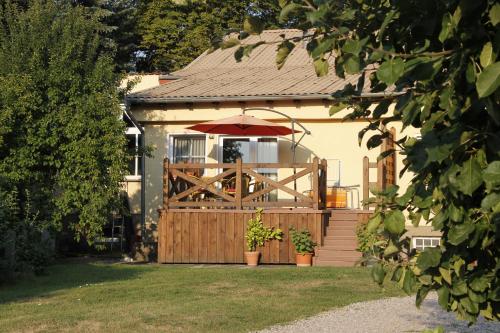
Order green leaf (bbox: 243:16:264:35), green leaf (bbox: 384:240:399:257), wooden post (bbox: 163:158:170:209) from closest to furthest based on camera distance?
green leaf (bbox: 243:16:264:35) < green leaf (bbox: 384:240:399:257) < wooden post (bbox: 163:158:170:209)

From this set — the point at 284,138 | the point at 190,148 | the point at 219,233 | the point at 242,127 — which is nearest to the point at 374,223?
the point at 219,233

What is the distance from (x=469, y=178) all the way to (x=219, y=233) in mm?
14308

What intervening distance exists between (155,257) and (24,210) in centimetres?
353

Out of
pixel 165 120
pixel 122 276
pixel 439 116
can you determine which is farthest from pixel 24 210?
pixel 439 116

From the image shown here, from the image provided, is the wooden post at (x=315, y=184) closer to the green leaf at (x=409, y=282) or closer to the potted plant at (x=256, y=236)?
the potted plant at (x=256, y=236)

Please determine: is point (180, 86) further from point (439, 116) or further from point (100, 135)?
point (439, 116)

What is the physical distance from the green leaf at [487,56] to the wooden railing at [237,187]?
13871 mm

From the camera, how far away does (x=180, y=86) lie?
20953 mm

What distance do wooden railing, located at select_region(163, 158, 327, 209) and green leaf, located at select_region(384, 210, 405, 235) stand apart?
43.9ft

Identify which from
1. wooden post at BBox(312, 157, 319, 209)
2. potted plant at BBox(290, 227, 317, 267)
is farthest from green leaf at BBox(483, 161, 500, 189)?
wooden post at BBox(312, 157, 319, 209)

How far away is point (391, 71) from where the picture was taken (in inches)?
98.0

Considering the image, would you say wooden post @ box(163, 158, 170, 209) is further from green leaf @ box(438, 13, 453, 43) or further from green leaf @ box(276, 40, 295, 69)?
green leaf @ box(438, 13, 453, 43)

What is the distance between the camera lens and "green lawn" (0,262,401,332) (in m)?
8.91

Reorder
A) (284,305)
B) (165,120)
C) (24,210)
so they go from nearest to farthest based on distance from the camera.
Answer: (284,305) → (24,210) → (165,120)
